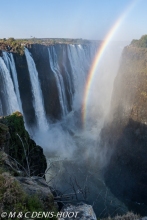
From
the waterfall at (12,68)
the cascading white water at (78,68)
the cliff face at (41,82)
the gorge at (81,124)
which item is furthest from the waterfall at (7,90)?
the cascading white water at (78,68)

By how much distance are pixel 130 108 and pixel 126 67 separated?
529 centimetres

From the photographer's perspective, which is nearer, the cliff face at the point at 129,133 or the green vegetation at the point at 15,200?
the green vegetation at the point at 15,200

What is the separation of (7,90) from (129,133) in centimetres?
1138

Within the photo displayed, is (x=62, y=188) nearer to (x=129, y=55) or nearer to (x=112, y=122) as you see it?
(x=112, y=122)

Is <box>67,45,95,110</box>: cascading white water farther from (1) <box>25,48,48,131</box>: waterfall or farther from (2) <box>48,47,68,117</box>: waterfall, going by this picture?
(1) <box>25,48,48,131</box>: waterfall

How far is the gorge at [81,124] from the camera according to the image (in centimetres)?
1858

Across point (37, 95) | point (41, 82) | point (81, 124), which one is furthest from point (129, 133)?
point (81, 124)

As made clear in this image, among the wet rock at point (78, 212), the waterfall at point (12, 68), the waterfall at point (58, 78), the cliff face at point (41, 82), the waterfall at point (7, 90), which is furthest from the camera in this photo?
the waterfall at point (58, 78)

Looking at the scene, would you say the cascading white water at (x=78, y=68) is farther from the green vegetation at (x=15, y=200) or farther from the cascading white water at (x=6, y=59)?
the green vegetation at (x=15, y=200)

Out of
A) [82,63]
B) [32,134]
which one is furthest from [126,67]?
[82,63]

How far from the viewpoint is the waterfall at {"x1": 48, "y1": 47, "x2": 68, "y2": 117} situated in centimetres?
3098

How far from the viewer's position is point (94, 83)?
49.3 metres

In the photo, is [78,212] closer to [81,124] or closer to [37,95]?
[37,95]

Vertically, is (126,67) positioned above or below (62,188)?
above
